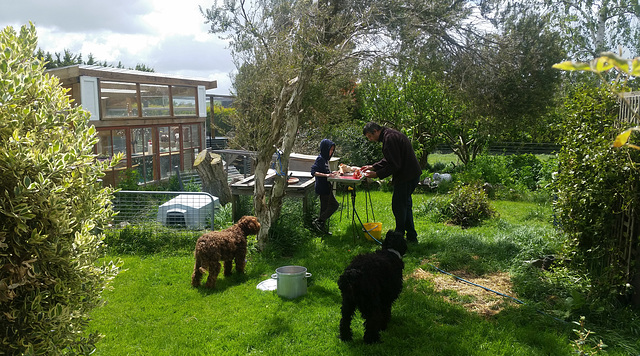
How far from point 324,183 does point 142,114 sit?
7.48 meters

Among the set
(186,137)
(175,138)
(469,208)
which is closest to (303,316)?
(469,208)

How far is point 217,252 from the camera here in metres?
5.08

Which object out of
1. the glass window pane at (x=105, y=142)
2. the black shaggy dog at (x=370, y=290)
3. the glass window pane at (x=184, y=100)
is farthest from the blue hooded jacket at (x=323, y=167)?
the glass window pane at (x=184, y=100)

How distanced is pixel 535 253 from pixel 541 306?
152 cm

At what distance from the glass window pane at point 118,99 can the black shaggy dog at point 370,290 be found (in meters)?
9.76

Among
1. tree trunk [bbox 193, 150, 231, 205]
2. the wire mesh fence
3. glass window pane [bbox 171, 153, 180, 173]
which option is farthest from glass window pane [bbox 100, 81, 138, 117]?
the wire mesh fence

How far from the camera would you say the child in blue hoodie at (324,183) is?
A: 7.39 metres

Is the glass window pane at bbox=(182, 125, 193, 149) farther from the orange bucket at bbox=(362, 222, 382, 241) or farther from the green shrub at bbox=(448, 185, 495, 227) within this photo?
the green shrub at bbox=(448, 185, 495, 227)

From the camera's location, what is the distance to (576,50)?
1670 centimetres

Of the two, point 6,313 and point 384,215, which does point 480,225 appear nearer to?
point 384,215

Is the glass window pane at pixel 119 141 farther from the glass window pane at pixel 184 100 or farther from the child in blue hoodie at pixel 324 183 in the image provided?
the child in blue hoodie at pixel 324 183

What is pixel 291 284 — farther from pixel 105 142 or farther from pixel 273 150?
pixel 105 142

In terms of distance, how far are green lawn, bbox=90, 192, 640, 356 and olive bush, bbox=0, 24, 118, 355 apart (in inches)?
65.5

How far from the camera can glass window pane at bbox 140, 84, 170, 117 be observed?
12.4m
